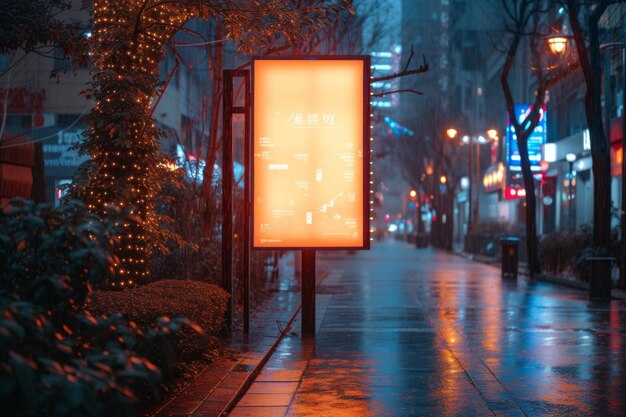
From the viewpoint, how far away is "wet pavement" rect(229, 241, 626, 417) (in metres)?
9.82

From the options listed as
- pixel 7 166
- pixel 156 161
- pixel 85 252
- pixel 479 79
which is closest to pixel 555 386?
pixel 156 161

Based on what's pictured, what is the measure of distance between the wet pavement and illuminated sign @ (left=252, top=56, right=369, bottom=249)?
5.60 ft

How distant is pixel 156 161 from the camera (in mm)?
13148

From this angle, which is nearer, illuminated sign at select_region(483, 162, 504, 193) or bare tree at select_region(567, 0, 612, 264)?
bare tree at select_region(567, 0, 612, 264)

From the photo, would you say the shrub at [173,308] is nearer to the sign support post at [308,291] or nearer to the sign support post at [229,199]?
the sign support post at [229,199]

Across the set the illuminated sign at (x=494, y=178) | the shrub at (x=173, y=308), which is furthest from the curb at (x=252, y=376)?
the illuminated sign at (x=494, y=178)

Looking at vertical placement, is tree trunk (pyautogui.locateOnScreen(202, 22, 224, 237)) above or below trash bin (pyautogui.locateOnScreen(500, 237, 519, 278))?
above

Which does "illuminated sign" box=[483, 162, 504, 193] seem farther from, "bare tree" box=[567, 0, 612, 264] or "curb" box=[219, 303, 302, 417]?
"curb" box=[219, 303, 302, 417]

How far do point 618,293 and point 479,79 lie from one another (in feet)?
196

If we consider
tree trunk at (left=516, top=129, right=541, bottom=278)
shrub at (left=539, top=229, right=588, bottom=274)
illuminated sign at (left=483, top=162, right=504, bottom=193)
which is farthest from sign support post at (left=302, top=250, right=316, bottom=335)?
illuminated sign at (left=483, top=162, right=504, bottom=193)

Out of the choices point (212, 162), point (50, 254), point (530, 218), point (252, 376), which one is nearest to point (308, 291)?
point (252, 376)

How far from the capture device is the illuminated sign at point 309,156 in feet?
51.2

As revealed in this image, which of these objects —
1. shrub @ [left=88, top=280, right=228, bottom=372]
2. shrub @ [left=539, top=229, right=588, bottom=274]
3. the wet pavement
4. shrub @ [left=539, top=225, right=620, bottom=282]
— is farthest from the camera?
shrub @ [left=539, top=229, right=588, bottom=274]

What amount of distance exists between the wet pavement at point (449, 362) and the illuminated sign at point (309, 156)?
5.60 ft
